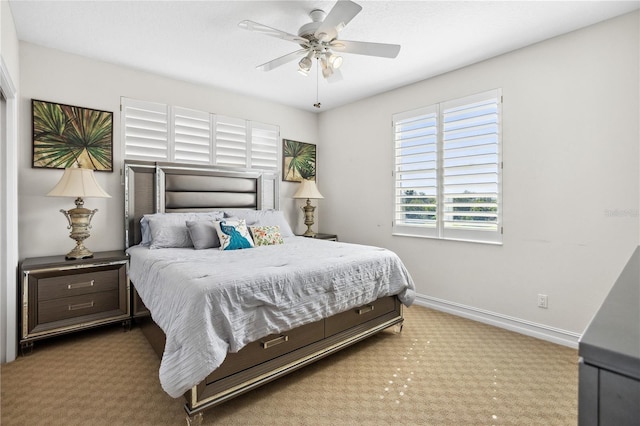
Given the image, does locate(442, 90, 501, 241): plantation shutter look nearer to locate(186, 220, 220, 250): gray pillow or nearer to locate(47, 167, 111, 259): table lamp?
locate(186, 220, 220, 250): gray pillow

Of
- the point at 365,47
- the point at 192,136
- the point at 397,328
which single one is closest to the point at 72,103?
the point at 192,136

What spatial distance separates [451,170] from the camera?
3.53 metres

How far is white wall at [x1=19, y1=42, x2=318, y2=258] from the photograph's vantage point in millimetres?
2961

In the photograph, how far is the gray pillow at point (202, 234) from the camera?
318 cm

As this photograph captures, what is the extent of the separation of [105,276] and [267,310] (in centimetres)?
187

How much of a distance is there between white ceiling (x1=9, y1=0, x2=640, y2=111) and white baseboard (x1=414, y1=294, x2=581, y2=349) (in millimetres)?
2555

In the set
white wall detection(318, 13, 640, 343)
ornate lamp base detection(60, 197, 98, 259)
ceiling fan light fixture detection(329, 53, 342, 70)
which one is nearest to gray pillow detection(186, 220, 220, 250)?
ornate lamp base detection(60, 197, 98, 259)

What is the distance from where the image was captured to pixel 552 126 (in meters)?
2.86

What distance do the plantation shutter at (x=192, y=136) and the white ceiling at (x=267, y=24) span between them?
46 cm

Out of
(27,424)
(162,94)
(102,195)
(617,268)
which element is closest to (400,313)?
(617,268)

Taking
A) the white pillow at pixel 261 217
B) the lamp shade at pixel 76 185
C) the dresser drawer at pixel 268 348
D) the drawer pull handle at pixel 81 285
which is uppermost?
the lamp shade at pixel 76 185

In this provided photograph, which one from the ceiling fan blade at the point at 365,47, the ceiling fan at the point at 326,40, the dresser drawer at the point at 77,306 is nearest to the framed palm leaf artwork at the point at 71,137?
the dresser drawer at the point at 77,306

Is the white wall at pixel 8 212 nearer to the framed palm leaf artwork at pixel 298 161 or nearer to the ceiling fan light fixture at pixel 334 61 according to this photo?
the ceiling fan light fixture at pixel 334 61

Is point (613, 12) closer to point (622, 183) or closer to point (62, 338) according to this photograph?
point (622, 183)
